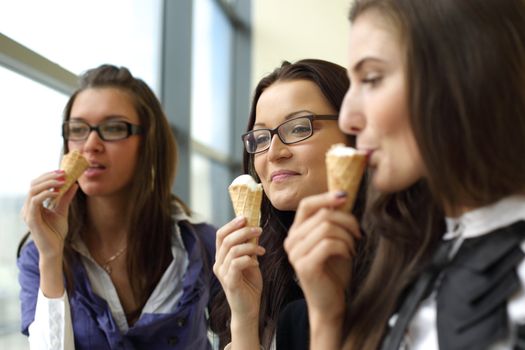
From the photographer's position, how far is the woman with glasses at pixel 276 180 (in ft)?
4.44

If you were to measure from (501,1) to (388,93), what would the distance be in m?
0.25

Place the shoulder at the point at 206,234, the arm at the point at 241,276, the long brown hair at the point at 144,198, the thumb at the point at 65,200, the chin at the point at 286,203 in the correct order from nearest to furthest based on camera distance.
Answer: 1. the arm at the point at 241,276
2. the chin at the point at 286,203
3. the thumb at the point at 65,200
4. the long brown hair at the point at 144,198
5. the shoulder at the point at 206,234

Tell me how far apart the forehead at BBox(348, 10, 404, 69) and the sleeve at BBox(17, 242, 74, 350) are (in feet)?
4.62

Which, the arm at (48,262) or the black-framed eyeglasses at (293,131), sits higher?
the black-framed eyeglasses at (293,131)

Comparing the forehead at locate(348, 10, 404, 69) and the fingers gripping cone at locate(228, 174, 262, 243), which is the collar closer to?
the forehead at locate(348, 10, 404, 69)

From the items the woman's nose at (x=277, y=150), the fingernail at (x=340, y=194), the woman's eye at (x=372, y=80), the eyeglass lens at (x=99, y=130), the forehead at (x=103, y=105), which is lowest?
the fingernail at (x=340, y=194)

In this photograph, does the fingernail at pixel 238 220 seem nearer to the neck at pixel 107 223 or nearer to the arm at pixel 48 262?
the arm at pixel 48 262

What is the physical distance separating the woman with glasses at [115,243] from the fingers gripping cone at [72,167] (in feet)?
0.13

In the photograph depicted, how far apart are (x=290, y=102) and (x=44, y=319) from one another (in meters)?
1.15

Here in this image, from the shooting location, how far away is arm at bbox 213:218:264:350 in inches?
51.9

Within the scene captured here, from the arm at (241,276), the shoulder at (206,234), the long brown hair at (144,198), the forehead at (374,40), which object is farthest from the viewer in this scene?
the shoulder at (206,234)

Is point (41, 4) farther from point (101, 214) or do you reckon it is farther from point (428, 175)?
point (428, 175)

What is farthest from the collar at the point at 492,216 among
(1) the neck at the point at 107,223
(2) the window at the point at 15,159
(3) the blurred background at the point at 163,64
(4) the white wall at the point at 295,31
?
(4) the white wall at the point at 295,31

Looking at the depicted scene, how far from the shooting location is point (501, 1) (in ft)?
2.86
